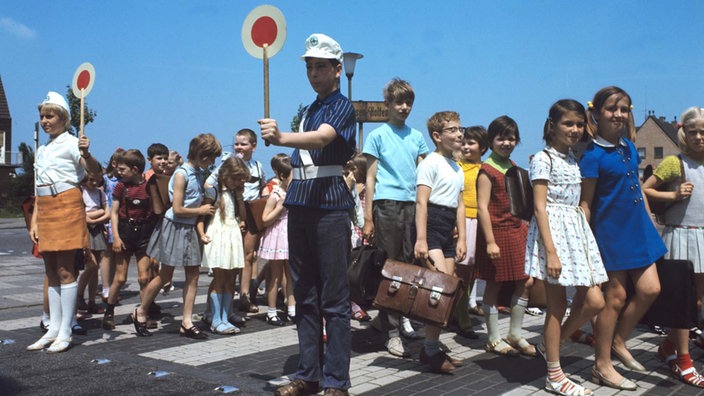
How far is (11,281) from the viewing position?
35.8 ft

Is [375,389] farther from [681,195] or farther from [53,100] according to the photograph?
[53,100]

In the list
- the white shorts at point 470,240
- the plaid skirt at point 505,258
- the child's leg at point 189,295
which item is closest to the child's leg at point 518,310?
the plaid skirt at point 505,258

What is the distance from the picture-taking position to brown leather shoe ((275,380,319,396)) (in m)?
4.25

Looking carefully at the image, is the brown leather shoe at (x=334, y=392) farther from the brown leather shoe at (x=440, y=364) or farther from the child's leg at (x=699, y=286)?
the child's leg at (x=699, y=286)

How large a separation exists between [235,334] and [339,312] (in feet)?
8.25

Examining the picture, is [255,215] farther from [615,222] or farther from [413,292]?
[615,222]

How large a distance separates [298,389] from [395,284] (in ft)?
3.79

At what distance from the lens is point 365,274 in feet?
17.6

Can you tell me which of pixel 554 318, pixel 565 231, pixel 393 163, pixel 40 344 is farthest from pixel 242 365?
pixel 565 231

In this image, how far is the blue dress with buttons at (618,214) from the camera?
4680mm

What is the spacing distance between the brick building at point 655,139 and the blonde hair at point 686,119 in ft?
276

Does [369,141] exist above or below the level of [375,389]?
above

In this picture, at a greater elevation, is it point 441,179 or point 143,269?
point 441,179

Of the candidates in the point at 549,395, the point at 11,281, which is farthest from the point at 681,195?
the point at 11,281
